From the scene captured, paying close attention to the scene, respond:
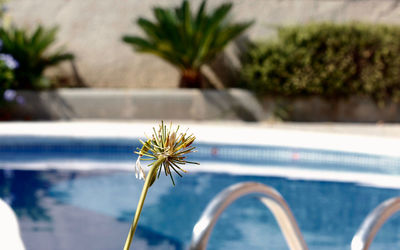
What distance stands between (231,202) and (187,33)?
7204 mm

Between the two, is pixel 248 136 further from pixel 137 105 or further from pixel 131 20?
pixel 131 20

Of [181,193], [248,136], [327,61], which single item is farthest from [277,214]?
[327,61]

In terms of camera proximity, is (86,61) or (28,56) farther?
(86,61)

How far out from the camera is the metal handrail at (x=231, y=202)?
1208 mm

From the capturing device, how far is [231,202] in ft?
4.33

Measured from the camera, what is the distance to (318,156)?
6039 millimetres

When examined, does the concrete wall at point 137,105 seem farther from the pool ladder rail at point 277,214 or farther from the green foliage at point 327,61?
the pool ladder rail at point 277,214

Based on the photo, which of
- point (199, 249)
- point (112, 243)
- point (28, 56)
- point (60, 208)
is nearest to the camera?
point (199, 249)

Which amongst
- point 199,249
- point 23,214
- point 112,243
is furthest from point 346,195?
point 199,249

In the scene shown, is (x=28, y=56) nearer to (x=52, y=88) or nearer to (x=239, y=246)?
(x=52, y=88)

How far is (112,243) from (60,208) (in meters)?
1.05

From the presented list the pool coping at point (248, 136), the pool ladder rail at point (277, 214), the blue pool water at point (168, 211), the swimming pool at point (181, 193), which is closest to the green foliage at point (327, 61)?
the pool coping at point (248, 136)

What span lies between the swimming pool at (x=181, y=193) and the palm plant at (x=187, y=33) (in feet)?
7.76

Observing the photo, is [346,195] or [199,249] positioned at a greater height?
[346,195]
